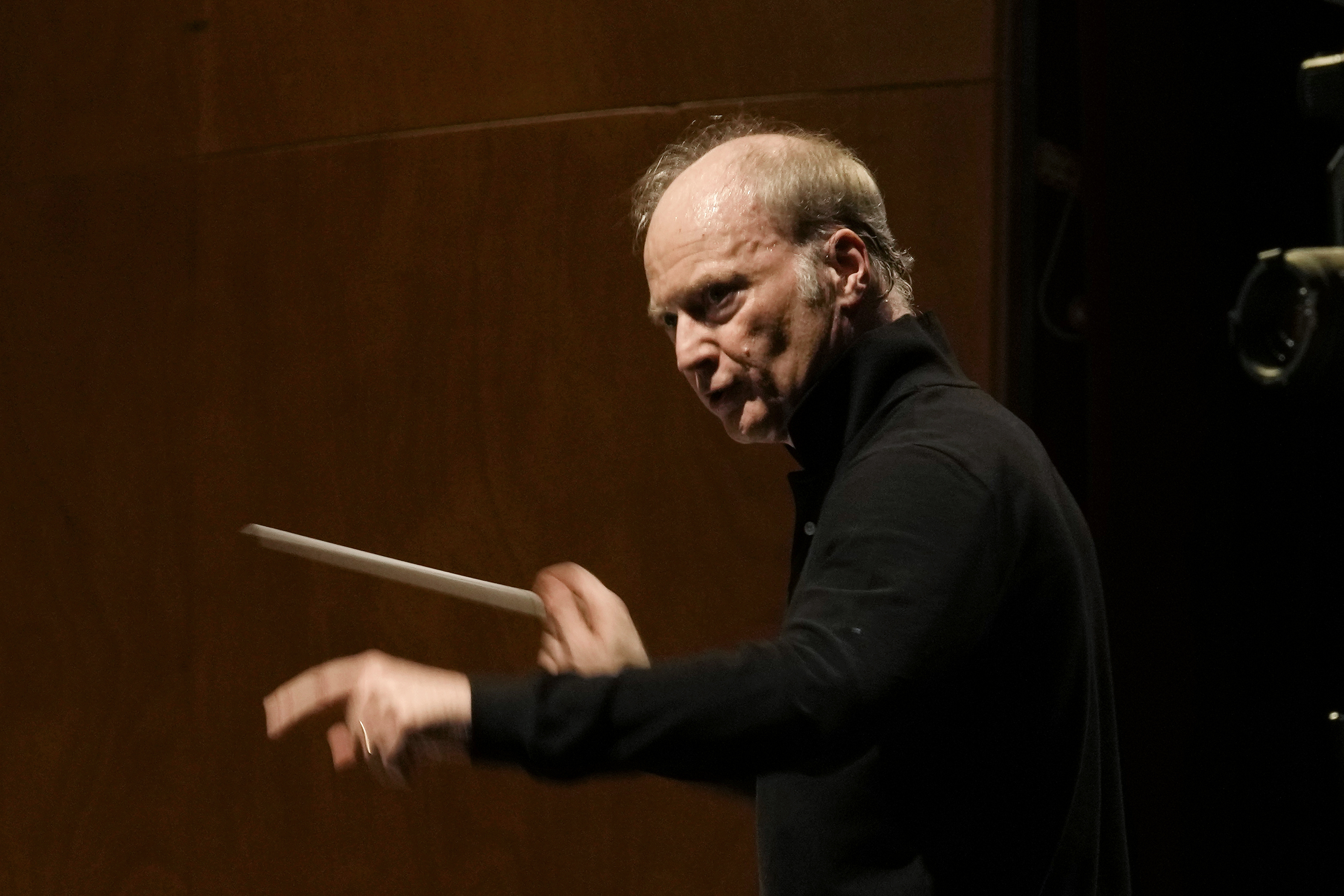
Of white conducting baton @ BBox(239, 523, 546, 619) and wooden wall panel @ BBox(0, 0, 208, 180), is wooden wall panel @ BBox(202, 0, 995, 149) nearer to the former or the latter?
wooden wall panel @ BBox(0, 0, 208, 180)

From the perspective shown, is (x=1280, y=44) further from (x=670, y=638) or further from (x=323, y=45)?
(x=323, y=45)

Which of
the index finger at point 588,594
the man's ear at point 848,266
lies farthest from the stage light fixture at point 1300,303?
the index finger at point 588,594

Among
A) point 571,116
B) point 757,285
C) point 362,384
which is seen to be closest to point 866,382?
point 757,285

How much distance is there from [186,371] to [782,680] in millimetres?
1392

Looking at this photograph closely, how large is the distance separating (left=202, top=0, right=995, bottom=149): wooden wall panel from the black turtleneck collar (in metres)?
0.65

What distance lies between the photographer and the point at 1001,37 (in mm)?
1440

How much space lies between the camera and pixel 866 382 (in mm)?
871

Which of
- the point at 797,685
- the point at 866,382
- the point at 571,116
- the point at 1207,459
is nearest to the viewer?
the point at 797,685

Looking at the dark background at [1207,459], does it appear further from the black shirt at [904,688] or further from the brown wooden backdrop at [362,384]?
the black shirt at [904,688]

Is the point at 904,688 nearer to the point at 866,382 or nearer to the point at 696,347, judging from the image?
the point at 866,382

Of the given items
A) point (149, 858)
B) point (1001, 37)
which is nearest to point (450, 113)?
point (1001, 37)

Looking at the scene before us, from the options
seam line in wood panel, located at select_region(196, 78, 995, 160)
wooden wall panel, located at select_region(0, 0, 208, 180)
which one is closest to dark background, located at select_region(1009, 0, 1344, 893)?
seam line in wood panel, located at select_region(196, 78, 995, 160)

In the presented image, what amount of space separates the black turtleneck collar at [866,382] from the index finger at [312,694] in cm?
34

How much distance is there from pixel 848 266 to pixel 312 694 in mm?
479
